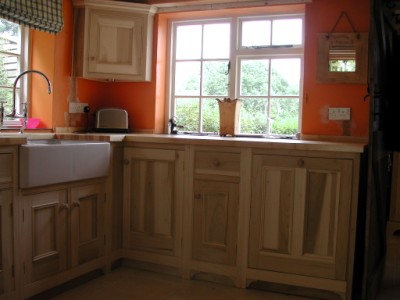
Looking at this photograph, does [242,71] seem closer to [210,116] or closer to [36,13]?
[210,116]

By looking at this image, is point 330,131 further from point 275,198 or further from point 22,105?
point 22,105

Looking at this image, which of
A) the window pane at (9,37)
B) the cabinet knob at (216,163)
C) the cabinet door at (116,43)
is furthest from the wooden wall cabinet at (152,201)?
the window pane at (9,37)

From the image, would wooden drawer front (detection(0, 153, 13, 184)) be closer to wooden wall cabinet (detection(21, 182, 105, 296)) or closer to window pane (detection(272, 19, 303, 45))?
wooden wall cabinet (detection(21, 182, 105, 296))

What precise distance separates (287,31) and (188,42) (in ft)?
2.68

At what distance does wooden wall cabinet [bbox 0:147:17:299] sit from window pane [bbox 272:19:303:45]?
210 centimetres

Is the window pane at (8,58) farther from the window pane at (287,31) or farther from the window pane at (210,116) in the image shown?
the window pane at (287,31)

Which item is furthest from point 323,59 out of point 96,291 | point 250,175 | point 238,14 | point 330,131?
point 96,291

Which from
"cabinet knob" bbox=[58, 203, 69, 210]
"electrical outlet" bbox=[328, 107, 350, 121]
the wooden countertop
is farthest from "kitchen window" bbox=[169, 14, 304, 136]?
"cabinet knob" bbox=[58, 203, 69, 210]

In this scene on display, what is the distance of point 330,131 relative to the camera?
305 centimetres

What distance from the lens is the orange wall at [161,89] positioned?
9.77 ft

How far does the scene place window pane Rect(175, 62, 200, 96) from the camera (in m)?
3.61

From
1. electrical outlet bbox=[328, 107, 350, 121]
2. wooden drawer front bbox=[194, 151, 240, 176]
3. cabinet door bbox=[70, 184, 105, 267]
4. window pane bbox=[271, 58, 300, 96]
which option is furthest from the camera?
window pane bbox=[271, 58, 300, 96]

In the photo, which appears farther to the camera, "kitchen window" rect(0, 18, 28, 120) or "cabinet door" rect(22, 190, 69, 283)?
"kitchen window" rect(0, 18, 28, 120)

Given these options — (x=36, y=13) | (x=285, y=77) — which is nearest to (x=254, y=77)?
(x=285, y=77)
